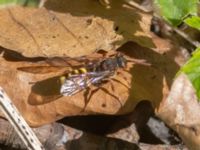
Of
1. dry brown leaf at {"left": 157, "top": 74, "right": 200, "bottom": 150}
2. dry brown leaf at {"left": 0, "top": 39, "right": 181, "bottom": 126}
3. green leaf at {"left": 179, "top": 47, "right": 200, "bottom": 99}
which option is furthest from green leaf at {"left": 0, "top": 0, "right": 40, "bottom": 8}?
green leaf at {"left": 179, "top": 47, "right": 200, "bottom": 99}

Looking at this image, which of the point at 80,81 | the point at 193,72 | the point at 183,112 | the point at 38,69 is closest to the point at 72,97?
the point at 80,81

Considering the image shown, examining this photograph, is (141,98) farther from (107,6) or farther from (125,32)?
(107,6)

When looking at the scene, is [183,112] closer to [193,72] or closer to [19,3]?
[193,72]

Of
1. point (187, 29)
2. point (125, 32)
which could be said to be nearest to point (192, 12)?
point (125, 32)

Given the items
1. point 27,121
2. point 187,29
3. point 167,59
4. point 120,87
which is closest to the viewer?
point 27,121

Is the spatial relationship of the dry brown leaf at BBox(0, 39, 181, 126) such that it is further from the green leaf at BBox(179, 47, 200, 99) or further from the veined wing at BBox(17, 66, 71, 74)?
the green leaf at BBox(179, 47, 200, 99)
